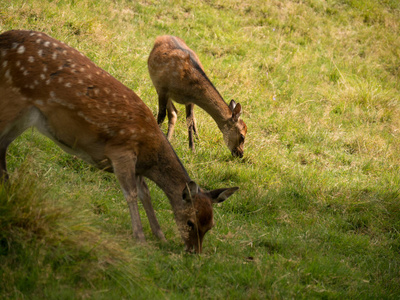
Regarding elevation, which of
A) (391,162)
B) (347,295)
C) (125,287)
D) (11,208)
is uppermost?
(11,208)

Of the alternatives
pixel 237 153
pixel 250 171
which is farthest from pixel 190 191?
pixel 237 153

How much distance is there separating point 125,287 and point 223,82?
7.44 metres

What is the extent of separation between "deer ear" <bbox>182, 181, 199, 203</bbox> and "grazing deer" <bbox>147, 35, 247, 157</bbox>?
124 inches

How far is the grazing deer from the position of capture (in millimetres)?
8477

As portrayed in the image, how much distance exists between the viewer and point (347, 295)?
4.73 m

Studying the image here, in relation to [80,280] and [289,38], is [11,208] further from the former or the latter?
[289,38]

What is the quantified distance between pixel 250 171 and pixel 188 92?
6.23 feet

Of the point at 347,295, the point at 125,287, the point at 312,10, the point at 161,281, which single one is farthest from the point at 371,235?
the point at 312,10

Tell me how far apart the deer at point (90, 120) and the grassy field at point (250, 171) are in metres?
0.36

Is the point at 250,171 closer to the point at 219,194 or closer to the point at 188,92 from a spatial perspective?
the point at 188,92

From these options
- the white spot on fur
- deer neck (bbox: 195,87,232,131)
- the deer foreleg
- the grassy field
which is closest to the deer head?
the grassy field

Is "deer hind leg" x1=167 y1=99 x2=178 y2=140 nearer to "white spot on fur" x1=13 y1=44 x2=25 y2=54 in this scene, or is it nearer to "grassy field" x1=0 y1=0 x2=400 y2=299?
"grassy field" x1=0 y1=0 x2=400 y2=299

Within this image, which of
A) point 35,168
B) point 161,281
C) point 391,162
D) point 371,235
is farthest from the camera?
point 391,162

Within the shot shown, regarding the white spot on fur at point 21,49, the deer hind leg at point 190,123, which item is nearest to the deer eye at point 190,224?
the white spot on fur at point 21,49
